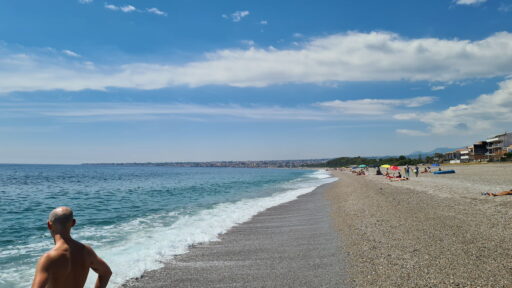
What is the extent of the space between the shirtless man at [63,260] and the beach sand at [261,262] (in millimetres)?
3926

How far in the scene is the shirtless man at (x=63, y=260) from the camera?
2.85 meters

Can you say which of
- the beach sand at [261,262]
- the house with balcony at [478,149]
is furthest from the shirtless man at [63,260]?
the house with balcony at [478,149]

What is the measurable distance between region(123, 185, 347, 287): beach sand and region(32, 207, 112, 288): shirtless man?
12.9 ft

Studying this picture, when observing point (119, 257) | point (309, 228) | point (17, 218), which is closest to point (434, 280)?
point (309, 228)

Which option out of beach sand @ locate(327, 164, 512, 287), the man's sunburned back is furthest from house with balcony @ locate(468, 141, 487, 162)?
the man's sunburned back

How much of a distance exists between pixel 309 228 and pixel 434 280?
6.47 m

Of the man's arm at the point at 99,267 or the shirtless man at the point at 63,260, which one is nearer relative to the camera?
the shirtless man at the point at 63,260

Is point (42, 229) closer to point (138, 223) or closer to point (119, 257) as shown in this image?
point (138, 223)

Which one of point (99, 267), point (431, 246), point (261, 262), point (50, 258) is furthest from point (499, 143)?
point (50, 258)

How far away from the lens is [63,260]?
2914mm

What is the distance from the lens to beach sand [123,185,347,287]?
6688mm

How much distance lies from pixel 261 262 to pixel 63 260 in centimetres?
571

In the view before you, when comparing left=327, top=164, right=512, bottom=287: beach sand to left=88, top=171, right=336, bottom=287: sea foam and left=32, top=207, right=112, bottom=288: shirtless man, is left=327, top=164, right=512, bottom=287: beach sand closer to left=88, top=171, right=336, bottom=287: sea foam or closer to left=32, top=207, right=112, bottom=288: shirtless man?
left=88, top=171, right=336, bottom=287: sea foam

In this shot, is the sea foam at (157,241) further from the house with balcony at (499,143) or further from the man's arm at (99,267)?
the house with balcony at (499,143)
